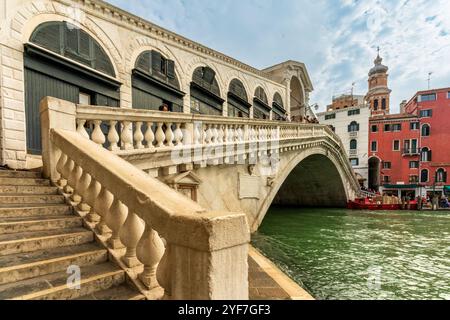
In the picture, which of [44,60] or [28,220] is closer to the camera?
[28,220]

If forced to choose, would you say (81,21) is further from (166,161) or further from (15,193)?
(15,193)

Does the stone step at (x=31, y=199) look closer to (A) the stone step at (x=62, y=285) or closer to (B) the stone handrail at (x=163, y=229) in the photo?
(B) the stone handrail at (x=163, y=229)

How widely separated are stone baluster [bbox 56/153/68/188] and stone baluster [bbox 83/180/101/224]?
920mm

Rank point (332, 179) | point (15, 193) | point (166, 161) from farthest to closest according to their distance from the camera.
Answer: point (332, 179) < point (166, 161) < point (15, 193)

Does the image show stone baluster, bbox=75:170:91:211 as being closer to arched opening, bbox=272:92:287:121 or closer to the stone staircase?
the stone staircase

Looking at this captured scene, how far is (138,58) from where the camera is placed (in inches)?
357

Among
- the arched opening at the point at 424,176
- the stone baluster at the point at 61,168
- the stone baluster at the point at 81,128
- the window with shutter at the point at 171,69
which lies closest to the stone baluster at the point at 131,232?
the stone baluster at the point at 61,168

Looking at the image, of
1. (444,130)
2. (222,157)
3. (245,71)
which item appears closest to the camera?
(222,157)

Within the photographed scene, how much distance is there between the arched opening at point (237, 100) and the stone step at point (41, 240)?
1202cm

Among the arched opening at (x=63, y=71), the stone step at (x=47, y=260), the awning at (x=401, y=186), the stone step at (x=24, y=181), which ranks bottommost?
the awning at (x=401, y=186)

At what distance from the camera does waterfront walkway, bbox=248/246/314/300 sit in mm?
2912

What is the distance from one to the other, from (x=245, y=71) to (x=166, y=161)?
39.1ft

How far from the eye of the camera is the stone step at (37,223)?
8.49 feet
